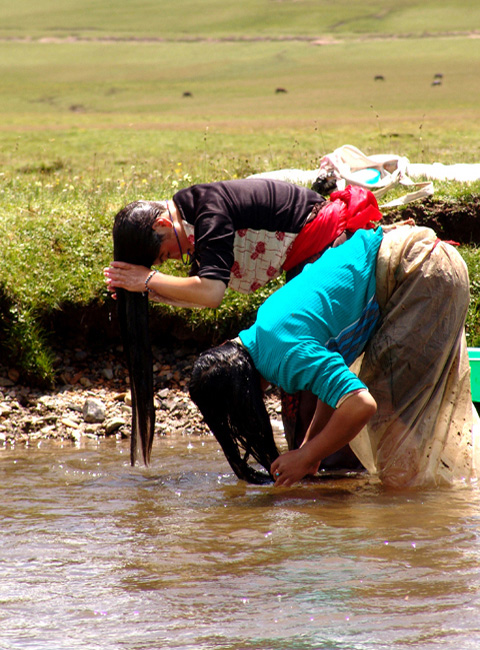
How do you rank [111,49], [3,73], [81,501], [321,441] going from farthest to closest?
[111,49], [3,73], [81,501], [321,441]

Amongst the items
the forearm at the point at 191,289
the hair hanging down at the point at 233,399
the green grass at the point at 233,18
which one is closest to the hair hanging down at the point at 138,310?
the forearm at the point at 191,289

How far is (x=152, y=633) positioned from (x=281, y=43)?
76.3 metres

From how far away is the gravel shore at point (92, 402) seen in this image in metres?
5.70

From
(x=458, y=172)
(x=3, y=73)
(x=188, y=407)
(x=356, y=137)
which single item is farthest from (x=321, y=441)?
(x=3, y=73)

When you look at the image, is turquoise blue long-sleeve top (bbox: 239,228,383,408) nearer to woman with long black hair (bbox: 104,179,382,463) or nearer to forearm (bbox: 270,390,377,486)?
forearm (bbox: 270,390,377,486)

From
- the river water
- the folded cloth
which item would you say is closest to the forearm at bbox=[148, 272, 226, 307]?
the folded cloth

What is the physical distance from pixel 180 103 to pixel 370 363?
46290mm

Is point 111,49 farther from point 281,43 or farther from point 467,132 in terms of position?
point 467,132

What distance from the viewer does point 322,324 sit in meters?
3.49

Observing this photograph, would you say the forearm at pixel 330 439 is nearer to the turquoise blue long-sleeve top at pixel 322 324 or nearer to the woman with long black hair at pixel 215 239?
the turquoise blue long-sleeve top at pixel 322 324

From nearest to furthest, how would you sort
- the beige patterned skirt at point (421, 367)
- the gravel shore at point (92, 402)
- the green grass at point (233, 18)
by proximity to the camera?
the beige patterned skirt at point (421, 367), the gravel shore at point (92, 402), the green grass at point (233, 18)

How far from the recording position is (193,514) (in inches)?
146

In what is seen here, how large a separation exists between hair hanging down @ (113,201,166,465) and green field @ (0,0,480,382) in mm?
1969

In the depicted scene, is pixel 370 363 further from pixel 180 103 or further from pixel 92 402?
pixel 180 103
